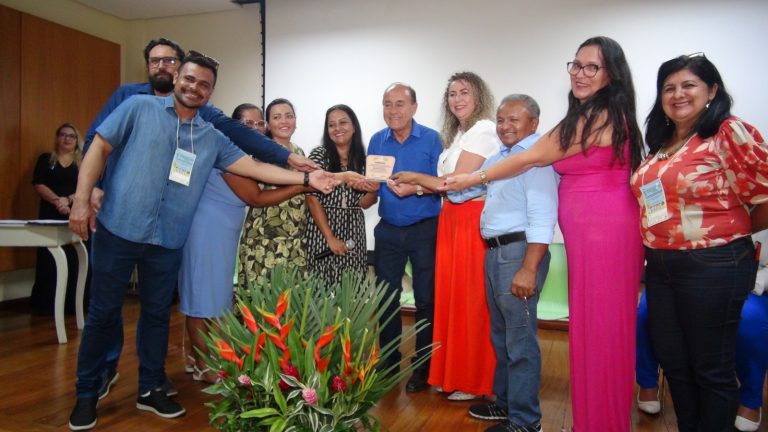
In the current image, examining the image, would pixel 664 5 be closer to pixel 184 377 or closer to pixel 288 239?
pixel 288 239

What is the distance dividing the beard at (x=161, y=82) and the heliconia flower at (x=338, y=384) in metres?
2.06

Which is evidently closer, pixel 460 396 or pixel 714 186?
pixel 714 186

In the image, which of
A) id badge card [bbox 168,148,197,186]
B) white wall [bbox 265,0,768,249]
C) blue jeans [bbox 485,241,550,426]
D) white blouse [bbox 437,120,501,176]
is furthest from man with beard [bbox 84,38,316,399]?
white wall [bbox 265,0,768,249]

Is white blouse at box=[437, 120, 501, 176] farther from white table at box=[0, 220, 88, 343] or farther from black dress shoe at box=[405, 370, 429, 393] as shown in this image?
white table at box=[0, 220, 88, 343]

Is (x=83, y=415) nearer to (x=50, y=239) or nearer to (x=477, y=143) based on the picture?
(x=50, y=239)

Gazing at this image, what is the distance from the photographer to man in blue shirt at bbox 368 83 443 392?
2.83 m

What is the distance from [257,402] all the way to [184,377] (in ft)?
7.20

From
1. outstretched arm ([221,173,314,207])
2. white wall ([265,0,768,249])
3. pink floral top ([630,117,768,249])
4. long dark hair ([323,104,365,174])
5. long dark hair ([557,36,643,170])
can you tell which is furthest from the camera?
Answer: white wall ([265,0,768,249])

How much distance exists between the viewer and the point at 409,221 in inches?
111

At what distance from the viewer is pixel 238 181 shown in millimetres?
2572

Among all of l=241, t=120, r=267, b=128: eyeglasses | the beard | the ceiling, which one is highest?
the ceiling

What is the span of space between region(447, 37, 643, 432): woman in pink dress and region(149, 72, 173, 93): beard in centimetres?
187

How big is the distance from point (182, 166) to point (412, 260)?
1.31 meters

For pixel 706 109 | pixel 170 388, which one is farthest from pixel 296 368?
pixel 170 388
